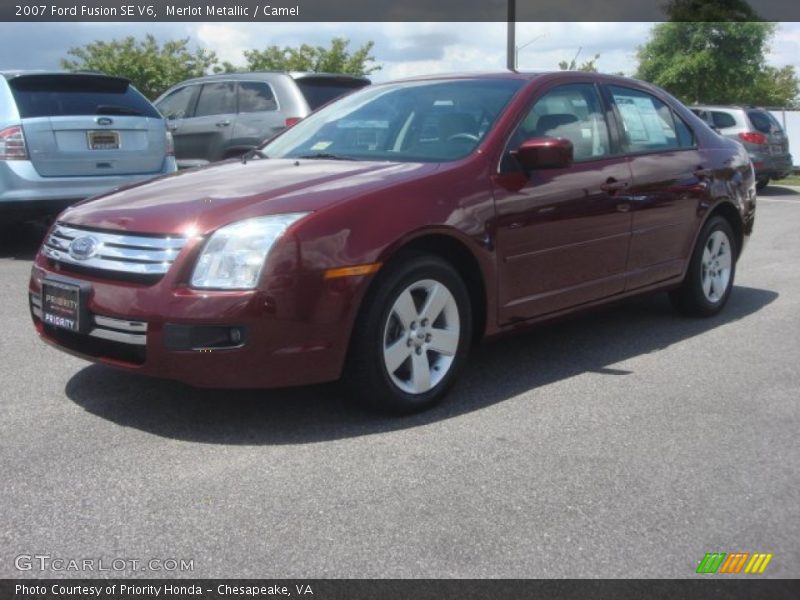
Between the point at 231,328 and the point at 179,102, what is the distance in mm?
9031

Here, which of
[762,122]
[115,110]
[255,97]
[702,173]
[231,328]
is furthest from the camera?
[762,122]

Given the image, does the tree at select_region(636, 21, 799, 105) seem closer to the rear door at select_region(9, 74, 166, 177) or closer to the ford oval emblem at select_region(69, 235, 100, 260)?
the rear door at select_region(9, 74, 166, 177)

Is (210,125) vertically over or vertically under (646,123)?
under

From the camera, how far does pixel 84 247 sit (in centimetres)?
421

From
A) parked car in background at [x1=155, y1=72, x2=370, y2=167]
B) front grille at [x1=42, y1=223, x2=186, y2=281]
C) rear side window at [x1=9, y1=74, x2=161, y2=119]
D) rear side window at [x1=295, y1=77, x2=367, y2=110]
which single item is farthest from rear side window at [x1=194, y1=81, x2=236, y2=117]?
front grille at [x1=42, y1=223, x2=186, y2=281]

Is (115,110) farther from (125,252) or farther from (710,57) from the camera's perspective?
(710,57)

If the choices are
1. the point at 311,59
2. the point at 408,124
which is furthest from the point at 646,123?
the point at 311,59

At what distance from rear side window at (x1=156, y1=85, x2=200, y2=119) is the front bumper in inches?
327

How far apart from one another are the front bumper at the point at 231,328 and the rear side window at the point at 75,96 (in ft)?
16.1

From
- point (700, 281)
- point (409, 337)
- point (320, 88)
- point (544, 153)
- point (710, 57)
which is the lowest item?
point (700, 281)

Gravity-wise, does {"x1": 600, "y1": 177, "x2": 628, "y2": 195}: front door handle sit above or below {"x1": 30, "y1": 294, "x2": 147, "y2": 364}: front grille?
above

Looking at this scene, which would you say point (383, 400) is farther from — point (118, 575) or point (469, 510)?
point (118, 575)

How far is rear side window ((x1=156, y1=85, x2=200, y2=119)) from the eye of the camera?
1197 cm

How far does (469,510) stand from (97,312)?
1801mm
